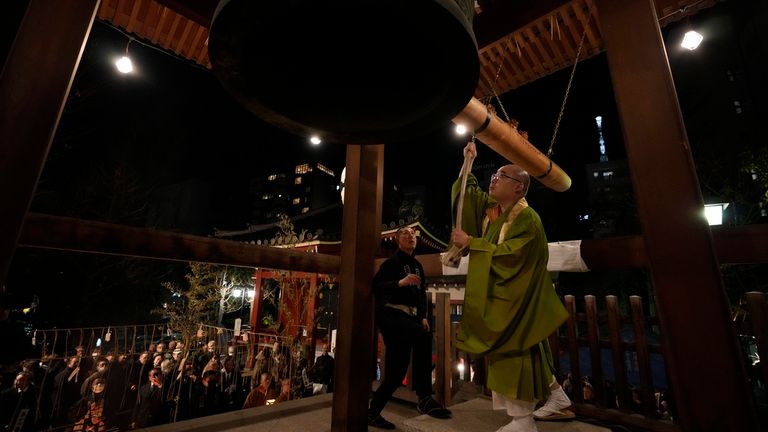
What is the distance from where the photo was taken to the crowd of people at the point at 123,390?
577 cm

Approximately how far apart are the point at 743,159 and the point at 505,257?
1562 centimetres

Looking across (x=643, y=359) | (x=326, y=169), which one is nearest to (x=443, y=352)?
(x=643, y=359)

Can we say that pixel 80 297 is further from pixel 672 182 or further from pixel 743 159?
pixel 743 159

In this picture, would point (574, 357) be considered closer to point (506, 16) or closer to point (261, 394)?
point (506, 16)

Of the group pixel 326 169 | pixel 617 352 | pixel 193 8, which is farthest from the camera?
pixel 326 169

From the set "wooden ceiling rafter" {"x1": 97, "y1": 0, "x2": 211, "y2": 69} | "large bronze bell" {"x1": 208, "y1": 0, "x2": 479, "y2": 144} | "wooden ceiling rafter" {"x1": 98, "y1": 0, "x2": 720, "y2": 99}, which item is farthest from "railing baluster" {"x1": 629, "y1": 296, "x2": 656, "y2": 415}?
"wooden ceiling rafter" {"x1": 97, "y1": 0, "x2": 211, "y2": 69}

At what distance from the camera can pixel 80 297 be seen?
13875 millimetres

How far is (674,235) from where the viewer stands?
59.8 inches

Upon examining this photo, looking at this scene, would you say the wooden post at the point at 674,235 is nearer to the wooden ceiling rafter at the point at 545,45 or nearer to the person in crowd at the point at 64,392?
the wooden ceiling rafter at the point at 545,45

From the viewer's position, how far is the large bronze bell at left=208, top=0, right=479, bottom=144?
1.02 m

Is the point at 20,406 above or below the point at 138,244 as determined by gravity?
below

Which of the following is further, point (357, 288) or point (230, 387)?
point (230, 387)

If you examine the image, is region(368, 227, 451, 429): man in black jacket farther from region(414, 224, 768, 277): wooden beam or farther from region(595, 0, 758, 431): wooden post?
region(595, 0, 758, 431): wooden post

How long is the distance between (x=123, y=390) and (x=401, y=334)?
705 cm
